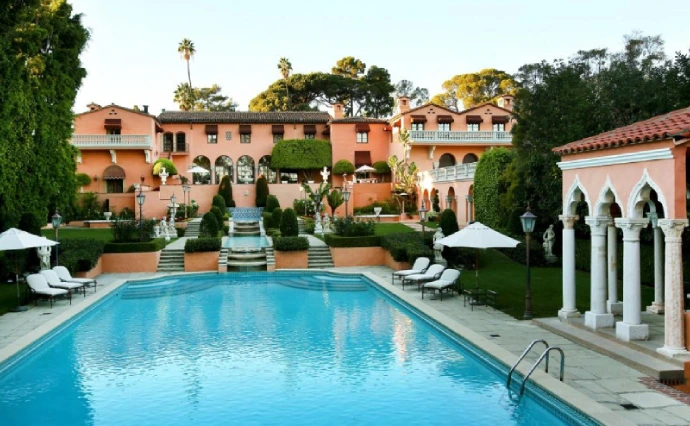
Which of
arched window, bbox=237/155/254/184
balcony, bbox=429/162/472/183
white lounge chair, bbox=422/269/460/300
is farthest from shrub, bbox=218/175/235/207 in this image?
white lounge chair, bbox=422/269/460/300

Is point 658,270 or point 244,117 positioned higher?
point 244,117

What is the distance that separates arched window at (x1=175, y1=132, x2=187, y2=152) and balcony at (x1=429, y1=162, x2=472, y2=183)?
74.3ft

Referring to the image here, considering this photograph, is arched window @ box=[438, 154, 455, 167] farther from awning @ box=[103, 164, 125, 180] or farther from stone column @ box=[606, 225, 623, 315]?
stone column @ box=[606, 225, 623, 315]

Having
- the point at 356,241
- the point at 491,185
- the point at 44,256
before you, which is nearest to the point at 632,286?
the point at 356,241

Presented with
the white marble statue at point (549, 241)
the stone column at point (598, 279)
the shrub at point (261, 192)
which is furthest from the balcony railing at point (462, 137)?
the stone column at point (598, 279)

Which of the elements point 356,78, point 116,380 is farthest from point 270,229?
point 356,78

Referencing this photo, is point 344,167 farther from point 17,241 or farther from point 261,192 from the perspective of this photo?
point 17,241

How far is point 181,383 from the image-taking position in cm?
1123

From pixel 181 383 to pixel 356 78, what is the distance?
6219 centimetres

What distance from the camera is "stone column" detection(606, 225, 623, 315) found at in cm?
1411

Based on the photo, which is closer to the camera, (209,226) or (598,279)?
(598,279)

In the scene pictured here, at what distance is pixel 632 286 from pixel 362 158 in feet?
140

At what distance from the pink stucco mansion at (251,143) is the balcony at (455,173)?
0.28 m

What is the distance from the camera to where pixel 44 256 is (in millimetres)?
21062
